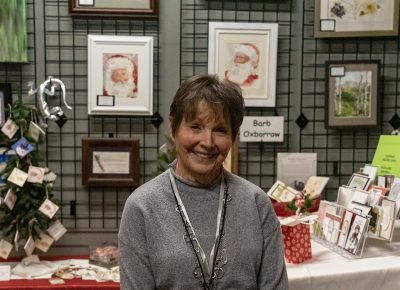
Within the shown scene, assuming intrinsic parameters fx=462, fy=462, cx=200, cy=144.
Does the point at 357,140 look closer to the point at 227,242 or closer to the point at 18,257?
the point at 227,242

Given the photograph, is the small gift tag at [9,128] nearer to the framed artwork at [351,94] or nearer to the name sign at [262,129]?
the name sign at [262,129]

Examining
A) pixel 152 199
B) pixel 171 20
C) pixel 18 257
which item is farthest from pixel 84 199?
pixel 152 199

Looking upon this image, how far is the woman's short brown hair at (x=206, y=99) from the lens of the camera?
1.22 m

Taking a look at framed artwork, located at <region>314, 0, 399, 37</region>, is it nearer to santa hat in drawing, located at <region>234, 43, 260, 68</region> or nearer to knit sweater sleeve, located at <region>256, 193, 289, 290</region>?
santa hat in drawing, located at <region>234, 43, 260, 68</region>

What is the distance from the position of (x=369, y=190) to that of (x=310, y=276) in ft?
1.66

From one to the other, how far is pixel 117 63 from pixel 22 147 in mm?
594

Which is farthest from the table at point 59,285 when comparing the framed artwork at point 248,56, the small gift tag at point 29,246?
the framed artwork at point 248,56

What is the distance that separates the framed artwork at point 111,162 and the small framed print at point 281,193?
2.20ft

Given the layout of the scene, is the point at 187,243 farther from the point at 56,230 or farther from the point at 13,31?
the point at 13,31

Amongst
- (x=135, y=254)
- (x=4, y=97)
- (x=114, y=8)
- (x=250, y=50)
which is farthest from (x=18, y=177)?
(x=250, y=50)

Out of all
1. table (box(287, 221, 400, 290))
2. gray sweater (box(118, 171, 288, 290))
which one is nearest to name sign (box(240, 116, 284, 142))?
table (box(287, 221, 400, 290))

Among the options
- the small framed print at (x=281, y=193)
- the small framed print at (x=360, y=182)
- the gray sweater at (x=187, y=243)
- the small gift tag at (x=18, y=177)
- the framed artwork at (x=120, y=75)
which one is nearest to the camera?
the gray sweater at (x=187, y=243)

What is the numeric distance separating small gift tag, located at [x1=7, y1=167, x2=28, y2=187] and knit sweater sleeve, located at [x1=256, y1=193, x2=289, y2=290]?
3.85 ft

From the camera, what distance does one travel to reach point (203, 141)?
122 centimetres
